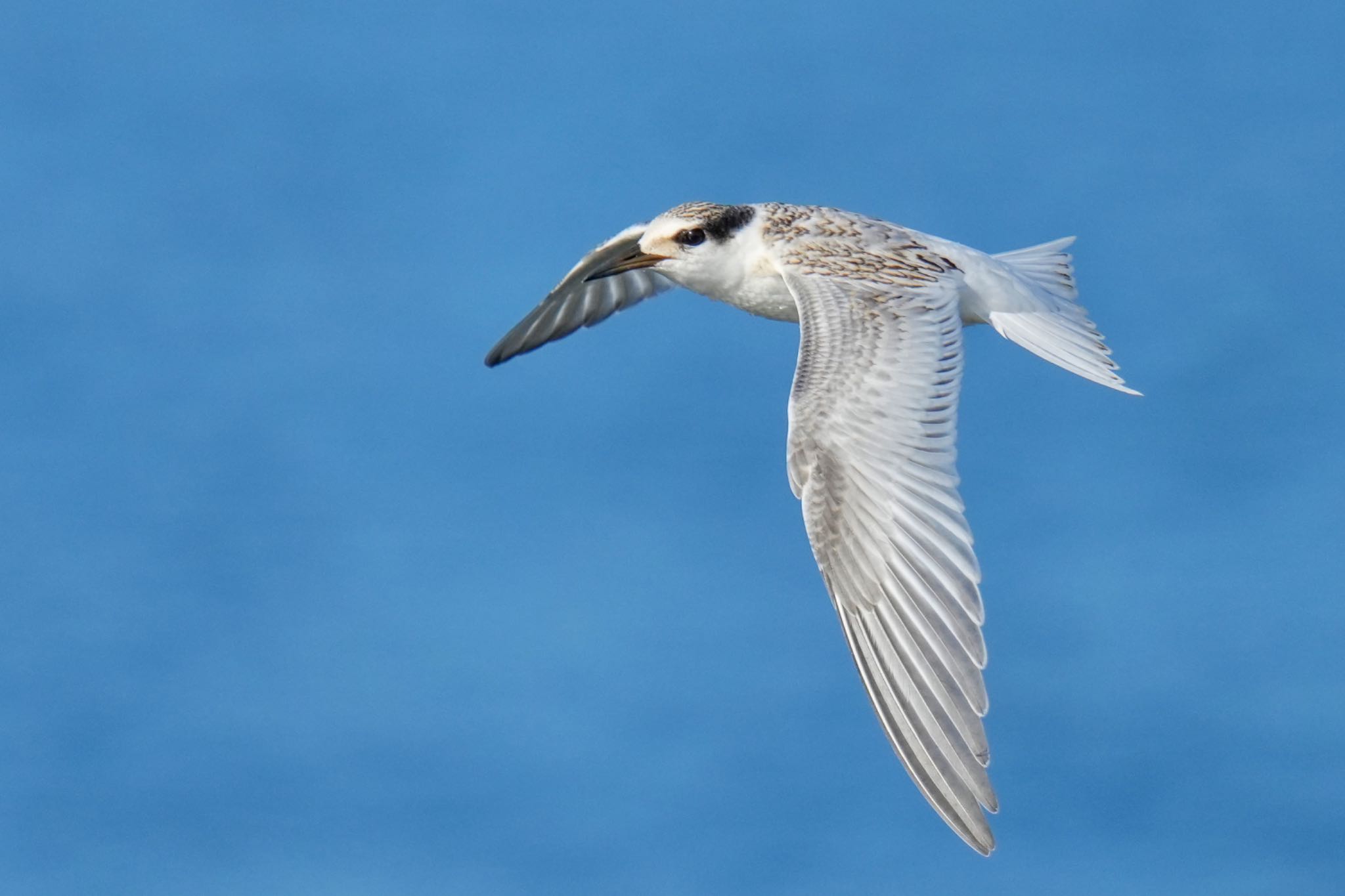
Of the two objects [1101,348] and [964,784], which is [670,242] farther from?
[964,784]

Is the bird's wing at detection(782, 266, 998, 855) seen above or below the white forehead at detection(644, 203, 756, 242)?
below

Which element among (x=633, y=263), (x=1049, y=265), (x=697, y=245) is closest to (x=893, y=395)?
(x=697, y=245)

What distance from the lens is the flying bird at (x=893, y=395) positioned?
652 cm

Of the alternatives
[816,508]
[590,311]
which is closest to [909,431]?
[816,508]

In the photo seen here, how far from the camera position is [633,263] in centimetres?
858

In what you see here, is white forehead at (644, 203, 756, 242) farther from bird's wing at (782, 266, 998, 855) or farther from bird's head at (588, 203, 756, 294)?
bird's wing at (782, 266, 998, 855)

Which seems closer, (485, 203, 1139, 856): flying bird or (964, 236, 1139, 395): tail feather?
(485, 203, 1139, 856): flying bird

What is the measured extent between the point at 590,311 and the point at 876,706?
3483 millimetres

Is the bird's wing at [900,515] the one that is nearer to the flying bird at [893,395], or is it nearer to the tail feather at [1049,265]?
the flying bird at [893,395]

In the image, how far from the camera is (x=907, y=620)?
6.70 m

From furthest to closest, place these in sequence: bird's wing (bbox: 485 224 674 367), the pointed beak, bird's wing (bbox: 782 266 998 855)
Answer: bird's wing (bbox: 485 224 674 367)
the pointed beak
bird's wing (bbox: 782 266 998 855)

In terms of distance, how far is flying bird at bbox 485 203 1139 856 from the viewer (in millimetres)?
6520

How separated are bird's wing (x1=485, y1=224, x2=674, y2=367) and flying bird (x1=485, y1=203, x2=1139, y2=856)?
1.34 ft

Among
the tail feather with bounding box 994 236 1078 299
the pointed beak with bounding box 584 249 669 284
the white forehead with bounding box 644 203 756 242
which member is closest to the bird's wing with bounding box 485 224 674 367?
the pointed beak with bounding box 584 249 669 284
